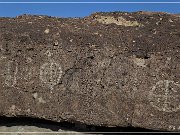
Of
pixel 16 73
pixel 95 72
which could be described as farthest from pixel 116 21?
pixel 16 73

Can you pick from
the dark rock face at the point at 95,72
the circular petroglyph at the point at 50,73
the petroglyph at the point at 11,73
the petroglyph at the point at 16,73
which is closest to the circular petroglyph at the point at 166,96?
the dark rock face at the point at 95,72

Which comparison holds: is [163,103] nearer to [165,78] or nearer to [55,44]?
[165,78]

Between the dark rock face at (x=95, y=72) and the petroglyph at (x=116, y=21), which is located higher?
the petroglyph at (x=116, y=21)

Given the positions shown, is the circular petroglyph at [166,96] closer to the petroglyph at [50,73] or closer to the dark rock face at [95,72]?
the dark rock face at [95,72]

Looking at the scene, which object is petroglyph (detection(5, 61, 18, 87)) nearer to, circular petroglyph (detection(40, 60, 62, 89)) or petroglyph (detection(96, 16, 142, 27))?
circular petroglyph (detection(40, 60, 62, 89))

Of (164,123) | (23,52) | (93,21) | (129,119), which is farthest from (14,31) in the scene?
(164,123)

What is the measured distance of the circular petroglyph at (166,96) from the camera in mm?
5586

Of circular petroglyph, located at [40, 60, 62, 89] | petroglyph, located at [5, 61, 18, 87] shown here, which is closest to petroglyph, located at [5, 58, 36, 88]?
petroglyph, located at [5, 61, 18, 87]

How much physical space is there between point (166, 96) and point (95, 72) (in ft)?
3.27

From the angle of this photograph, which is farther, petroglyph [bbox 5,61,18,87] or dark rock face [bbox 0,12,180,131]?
petroglyph [bbox 5,61,18,87]

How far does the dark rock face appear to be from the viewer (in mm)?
5645

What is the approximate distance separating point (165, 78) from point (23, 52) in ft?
6.50

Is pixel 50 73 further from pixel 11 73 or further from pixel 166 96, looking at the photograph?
pixel 166 96

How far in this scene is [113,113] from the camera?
5.81 m
